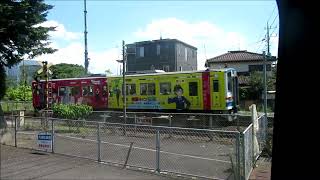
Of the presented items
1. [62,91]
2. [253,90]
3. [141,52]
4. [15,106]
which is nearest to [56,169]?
[62,91]

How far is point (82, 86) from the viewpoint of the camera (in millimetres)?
31844

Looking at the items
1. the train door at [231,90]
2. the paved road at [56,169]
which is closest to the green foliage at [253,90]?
the train door at [231,90]

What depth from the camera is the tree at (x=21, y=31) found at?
1862 centimetres

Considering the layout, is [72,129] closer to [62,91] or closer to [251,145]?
[251,145]

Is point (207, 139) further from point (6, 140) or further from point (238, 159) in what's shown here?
point (6, 140)

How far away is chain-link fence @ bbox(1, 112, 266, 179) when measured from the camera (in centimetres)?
1039

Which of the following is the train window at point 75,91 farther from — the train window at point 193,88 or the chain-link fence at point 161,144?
the chain-link fence at point 161,144

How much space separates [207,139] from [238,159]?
5.69 m

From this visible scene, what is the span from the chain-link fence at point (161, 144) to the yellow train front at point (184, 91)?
3912mm

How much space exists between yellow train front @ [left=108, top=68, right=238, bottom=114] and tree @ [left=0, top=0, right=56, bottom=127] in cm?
651

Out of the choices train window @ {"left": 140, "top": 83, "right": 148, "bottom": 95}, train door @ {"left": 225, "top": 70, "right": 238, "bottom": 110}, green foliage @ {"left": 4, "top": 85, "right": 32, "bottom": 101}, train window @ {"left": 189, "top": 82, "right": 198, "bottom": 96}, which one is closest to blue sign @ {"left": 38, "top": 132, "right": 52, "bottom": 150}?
train window @ {"left": 189, "top": 82, "right": 198, "bottom": 96}

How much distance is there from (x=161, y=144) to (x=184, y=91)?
449 inches

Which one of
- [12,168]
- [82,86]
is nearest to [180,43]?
[82,86]

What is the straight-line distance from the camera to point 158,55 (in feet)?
220
